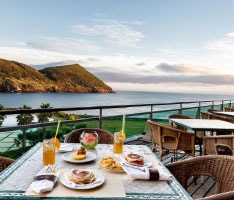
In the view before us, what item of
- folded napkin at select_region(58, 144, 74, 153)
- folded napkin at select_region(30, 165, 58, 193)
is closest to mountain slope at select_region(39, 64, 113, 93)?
folded napkin at select_region(58, 144, 74, 153)

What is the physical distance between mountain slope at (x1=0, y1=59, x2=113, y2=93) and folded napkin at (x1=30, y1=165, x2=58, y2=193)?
186ft

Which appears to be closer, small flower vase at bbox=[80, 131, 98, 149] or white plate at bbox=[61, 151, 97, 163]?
white plate at bbox=[61, 151, 97, 163]

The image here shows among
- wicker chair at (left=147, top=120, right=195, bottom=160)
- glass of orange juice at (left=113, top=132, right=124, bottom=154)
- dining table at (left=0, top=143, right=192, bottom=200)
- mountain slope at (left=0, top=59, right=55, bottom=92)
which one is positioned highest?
mountain slope at (left=0, top=59, right=55, bottom=92)

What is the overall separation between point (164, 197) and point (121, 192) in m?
0.21

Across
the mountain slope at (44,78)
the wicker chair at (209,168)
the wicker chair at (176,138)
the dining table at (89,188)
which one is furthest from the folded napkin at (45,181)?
the mountain slope at (44,78)

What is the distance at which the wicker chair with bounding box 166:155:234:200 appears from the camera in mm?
1922

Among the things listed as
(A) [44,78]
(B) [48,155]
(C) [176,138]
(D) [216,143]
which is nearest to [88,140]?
(B) [48,155]

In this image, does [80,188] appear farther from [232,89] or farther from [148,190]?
[232,89]

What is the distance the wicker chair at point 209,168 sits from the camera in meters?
1.92

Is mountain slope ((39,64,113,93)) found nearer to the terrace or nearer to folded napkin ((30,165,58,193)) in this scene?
the terrace

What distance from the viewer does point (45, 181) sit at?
4.33 ft

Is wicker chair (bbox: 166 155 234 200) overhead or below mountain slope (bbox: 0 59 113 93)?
below

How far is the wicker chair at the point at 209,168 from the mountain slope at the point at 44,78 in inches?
2231

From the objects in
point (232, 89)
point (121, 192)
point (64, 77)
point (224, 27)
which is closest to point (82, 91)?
point (64, 77)
